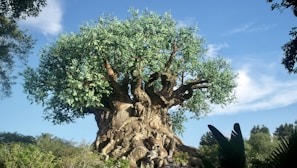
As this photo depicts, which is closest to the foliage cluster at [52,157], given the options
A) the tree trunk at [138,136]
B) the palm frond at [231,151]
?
the tree trunk at [138,136]

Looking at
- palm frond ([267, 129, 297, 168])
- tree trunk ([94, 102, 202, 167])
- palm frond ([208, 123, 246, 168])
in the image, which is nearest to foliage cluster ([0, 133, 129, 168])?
tree trunk ([94, 102, 202, 167])

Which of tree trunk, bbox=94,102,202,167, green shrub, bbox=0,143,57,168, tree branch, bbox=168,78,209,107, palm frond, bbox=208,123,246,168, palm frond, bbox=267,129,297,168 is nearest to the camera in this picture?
palm frond, bbox=267,129,297,168

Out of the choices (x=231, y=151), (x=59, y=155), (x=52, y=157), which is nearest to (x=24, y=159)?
(x=52, y=157)

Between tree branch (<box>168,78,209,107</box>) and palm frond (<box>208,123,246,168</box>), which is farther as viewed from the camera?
tree branch (<box>168,78,209,107</box>)

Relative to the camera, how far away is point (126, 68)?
25844 millimetres

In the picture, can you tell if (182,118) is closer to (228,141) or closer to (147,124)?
(147,124)

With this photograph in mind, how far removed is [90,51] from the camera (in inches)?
1017

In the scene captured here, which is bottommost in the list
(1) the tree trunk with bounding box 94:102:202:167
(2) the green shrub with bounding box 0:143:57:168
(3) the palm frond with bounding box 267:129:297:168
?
(3) the palm frond with bounding box 267:129:297:168

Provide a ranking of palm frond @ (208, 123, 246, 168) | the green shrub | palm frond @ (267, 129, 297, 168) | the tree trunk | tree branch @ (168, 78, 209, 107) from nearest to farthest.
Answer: palm frond @ (267, 129, 297, 168) → palm frond @ (208, 123, 246, 168) → the green shrub → the tree trunk → tree branch @ (168, 78, 209, 107)

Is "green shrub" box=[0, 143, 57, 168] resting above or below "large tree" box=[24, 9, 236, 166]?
below

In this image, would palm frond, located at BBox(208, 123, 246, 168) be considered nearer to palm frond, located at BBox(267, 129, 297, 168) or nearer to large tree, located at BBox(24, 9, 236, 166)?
palm frond, located at BBox(267, 129, 297, 168)

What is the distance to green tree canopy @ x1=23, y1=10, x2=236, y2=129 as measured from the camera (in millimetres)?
25266

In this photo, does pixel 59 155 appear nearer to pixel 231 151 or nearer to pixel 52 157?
pixel 52 157

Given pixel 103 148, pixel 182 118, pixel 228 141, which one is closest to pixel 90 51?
pixel 103 148
